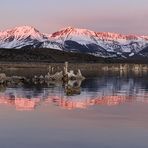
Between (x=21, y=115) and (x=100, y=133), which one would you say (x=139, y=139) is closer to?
(x=100, y=133)

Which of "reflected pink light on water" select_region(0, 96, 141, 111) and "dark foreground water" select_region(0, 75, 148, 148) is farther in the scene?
"reflected pink light on water" select_region(0, 96, 141, 111)

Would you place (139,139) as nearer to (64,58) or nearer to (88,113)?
(88,113)

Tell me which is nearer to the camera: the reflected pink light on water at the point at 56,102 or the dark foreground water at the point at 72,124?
the dark foreground water at the point at 72,124

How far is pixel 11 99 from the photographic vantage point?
1197 inches

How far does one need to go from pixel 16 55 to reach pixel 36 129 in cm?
15015

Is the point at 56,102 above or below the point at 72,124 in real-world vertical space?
above

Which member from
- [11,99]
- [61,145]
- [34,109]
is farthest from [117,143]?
[11,99]

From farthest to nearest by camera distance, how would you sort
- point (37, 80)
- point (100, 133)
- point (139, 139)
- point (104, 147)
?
point (37, 80), point (100, 133), point (139, 139), point (104, 147)

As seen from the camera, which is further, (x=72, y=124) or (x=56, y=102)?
(x=56, y=102)

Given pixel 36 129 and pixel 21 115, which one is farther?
pixel 21 115

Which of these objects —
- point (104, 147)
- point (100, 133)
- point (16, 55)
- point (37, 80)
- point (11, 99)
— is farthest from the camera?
point (16, 55)

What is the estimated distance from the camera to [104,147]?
1534 centimetres

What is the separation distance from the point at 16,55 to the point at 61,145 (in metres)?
153

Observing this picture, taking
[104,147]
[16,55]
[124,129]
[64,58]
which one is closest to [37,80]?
[124,129]
